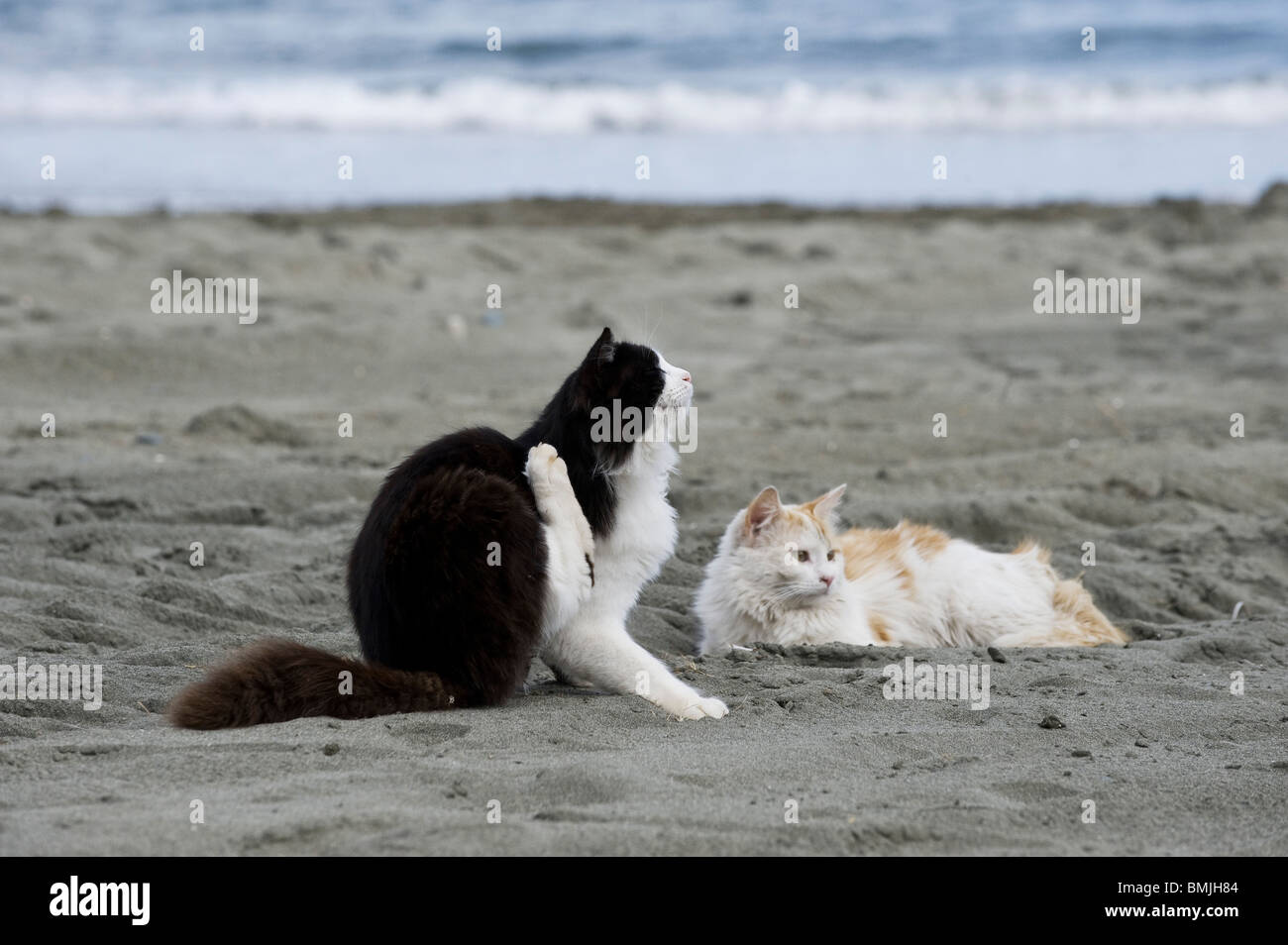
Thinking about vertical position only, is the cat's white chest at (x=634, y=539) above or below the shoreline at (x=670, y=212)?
below

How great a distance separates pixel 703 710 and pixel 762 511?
1452 millimetres

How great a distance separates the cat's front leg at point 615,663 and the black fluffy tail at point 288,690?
0.54 m

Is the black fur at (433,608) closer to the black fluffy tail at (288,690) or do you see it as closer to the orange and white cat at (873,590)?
the black fluffy tail at (288,690)

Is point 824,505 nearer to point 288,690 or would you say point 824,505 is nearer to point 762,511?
point 762,511

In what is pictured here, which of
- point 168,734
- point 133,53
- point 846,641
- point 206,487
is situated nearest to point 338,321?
point 206,487

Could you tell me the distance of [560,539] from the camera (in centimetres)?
430

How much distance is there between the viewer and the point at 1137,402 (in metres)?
9.74

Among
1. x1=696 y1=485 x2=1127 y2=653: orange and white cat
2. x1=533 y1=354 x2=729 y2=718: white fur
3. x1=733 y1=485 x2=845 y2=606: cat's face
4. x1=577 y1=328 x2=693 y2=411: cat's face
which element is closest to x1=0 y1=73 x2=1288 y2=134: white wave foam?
x1=696 y1=485 x2=1127 y2=653: orange and white cat

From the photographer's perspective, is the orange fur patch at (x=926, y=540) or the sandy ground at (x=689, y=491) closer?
the sandy ground at (x=689, y=491)

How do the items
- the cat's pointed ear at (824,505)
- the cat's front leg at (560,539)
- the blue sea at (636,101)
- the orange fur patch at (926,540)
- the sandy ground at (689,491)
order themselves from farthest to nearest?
the blue sea at (636,101)
the orange fur patch at (926,540)
the cat's pointed ear at (824,505)
the cat's front leg at (560,539)
the sandy ground at (689,491)

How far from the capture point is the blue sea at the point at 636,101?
18.5m

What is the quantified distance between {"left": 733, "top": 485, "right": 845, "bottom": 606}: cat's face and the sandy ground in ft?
1.17

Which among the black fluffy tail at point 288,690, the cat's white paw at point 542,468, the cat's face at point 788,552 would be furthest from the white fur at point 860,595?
the black fluffy tail at point 288,690
